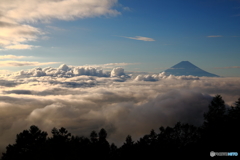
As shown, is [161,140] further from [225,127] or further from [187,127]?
[225,127]

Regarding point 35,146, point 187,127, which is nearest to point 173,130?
point 187,127

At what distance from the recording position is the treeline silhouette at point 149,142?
50.7 metres

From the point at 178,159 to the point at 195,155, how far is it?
178 inches

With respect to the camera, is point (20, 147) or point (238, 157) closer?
point (238, 157)

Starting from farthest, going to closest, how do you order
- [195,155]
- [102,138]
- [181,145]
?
[102,138], [181,145], [195,155]

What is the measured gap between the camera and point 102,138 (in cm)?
7775

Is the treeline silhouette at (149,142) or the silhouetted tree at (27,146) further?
the silhouetted tree at (27,146)

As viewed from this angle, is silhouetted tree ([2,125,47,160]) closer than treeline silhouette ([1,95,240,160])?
No

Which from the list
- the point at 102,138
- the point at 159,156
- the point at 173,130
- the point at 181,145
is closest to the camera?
the point at 159,156

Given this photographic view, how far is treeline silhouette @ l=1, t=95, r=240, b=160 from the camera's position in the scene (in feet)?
166

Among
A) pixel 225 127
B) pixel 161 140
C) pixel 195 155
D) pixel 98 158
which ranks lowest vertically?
pixel 98 158

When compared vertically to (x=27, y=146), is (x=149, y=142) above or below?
above

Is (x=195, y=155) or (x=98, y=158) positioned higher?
(x=195, y=155)

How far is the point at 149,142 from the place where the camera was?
70438 millimetres
